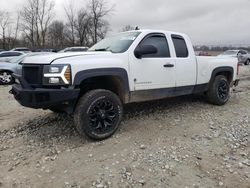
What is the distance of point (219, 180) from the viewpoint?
3.25 metres

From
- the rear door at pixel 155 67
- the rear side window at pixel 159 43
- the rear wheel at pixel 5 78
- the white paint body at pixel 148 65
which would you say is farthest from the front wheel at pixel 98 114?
the rear wheel at pixel 5 78

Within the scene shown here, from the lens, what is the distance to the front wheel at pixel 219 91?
21.2 ft

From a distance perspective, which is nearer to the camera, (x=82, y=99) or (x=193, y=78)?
(x=82, y=99)

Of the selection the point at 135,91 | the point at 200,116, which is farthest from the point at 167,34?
the point at 200,116

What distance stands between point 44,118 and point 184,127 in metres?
2.95

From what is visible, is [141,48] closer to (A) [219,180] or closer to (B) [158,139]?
(B) [158,139]

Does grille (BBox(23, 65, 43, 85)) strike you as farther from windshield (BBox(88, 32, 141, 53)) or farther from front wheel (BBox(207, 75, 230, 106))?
front wheel (BBox(207, 75, 230, 106))

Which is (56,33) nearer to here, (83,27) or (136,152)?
(83,27)

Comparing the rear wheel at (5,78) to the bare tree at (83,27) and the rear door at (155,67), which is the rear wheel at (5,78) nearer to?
the rear door at (155,67)

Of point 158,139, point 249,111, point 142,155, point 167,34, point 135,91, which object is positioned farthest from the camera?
point 249,111

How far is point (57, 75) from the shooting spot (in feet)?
12.5

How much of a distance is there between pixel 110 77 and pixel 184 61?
1904 millimetres

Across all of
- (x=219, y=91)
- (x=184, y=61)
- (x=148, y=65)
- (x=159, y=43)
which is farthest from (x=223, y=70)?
(x=148, y=65)

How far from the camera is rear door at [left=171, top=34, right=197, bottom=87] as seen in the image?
5.44m
